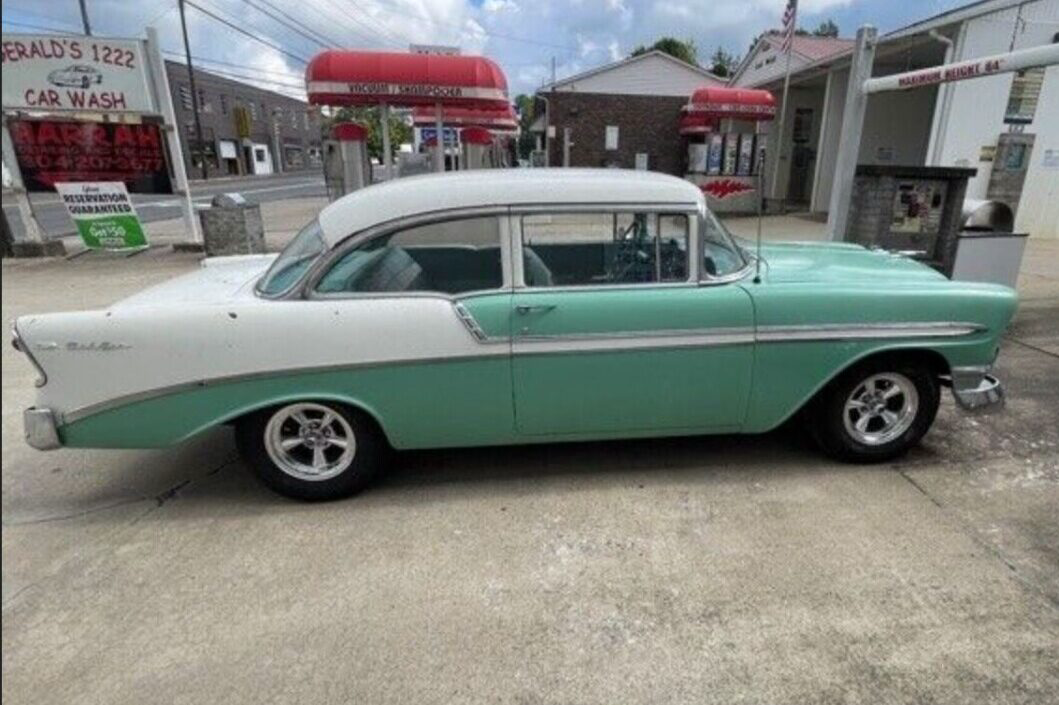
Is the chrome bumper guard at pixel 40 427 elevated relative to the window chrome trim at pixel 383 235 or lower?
lower

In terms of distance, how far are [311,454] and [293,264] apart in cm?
95

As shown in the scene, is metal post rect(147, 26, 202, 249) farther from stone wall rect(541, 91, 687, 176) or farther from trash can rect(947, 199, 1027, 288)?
stone wall rect(541, 91, 687, 176)

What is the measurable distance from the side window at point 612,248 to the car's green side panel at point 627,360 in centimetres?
12

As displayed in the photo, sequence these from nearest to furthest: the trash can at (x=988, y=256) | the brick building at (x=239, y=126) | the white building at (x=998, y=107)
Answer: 1. the trash can at (x=988, y=256)
2. the white building at (x=998, y=107)
3. the brick building at (x=239, y=126)

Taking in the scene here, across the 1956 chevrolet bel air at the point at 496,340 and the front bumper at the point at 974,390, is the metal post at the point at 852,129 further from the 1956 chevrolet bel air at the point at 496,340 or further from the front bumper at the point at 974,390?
the 1956 chevrolet bel air at the point at 496,340

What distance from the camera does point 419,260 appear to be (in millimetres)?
3299

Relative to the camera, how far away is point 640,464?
3508 millimetres

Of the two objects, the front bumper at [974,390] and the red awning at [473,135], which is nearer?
the front bumper at [974,390]

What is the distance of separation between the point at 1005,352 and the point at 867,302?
10.6ft

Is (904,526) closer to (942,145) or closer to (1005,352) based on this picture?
(1005,352)

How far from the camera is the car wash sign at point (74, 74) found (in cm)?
910

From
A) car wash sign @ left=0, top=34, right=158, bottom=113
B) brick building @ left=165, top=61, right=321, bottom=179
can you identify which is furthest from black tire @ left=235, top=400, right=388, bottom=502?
brick building @ left=165, top=61, right=321, bottom=179

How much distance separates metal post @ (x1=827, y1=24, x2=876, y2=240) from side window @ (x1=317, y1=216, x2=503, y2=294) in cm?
468

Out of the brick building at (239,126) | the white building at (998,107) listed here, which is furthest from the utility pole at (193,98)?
the white building at (998,107)
